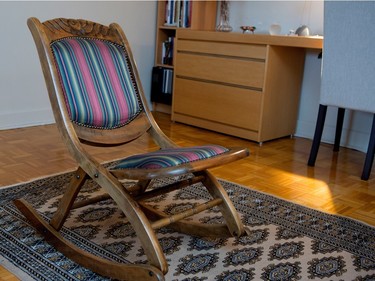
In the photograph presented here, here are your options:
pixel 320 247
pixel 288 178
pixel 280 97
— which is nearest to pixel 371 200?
pixel 288 178

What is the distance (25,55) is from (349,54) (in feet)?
7.35

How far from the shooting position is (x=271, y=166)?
2.95m

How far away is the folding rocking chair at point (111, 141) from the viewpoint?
1500 millimetres

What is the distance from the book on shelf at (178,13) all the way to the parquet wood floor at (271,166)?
1.03m

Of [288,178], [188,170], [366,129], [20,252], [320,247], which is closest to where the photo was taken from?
[188,170]

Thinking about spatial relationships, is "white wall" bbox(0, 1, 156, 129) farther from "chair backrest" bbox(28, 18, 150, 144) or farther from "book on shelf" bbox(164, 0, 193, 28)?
"chair backrest" bbox(28, 18, 150, 144)

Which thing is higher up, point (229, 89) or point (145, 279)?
point (229, 89)

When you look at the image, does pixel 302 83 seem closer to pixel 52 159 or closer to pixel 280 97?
pixel 280 97

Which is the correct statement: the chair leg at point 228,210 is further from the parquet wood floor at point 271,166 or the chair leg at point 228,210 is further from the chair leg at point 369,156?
the chair leg at point 369,156

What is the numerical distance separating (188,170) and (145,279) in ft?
1.17

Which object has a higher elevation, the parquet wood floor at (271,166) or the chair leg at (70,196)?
the chair leg at (70,196)

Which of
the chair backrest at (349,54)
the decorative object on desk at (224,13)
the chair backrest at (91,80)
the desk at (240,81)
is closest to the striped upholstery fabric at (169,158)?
the chair backrest at (91,80)

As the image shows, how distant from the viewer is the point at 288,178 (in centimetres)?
274

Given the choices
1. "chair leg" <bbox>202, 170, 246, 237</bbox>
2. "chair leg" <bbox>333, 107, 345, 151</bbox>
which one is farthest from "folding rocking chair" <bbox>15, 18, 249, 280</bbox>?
"chair leg" <bbox>333, 107, 345, 151</bbox>
